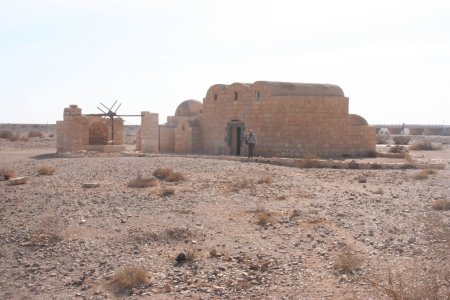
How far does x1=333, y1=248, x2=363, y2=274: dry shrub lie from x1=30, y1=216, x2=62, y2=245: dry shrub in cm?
493

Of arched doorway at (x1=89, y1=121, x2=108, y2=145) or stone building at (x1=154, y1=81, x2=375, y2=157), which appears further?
arched doorway at (x1=89, y1=121, x2=108, y2=145)

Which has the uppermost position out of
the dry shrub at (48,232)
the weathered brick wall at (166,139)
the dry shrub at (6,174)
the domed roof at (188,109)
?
the domed roof at (188,109)

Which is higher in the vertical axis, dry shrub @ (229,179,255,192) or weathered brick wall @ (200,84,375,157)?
weathered brick wall @ (200,84,375,157)

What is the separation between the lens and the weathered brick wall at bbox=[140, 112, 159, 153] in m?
25.0

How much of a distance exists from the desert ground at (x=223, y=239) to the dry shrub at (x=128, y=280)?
0.02 m

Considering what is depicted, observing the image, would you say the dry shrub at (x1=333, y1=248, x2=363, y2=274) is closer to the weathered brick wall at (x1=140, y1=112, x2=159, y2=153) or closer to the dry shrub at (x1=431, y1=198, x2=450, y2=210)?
the dry shrub at (x1=431, y1=198, x2=450, y2=210)

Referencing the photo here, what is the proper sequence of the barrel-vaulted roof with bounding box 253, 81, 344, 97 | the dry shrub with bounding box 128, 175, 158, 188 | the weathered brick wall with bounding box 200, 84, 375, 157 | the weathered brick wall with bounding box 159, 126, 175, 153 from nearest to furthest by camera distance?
the dry shrub with bounding box 128, 175, 158, 188, the weathered brick wall with bounding box 200, 84, 375, 157, the barrel-vaulted roof with bounding box 253, 81, 344, 97, the weathered brick wall with bounding box 159, 126, 175, 153

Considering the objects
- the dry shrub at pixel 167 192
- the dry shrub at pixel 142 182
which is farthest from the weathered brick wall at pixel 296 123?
the dry shrub at pixel 167 192

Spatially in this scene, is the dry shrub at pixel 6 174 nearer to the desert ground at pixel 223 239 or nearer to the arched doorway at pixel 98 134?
Result: the desert ground at pixel 223 239

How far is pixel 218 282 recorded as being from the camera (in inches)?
301

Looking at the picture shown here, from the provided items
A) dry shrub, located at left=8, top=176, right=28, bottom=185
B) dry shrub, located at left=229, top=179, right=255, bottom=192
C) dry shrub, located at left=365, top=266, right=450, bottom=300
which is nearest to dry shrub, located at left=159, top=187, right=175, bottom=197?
dry shrub, located at left=229, top=179, right=255, bottom=192

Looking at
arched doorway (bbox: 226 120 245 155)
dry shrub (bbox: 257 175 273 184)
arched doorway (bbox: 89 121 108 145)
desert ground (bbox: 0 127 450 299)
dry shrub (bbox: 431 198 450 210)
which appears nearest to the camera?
desert ground (bbox: 0 127 450 299)

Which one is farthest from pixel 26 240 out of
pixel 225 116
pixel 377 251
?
pixel 225 116

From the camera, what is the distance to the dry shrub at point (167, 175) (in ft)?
47.6
